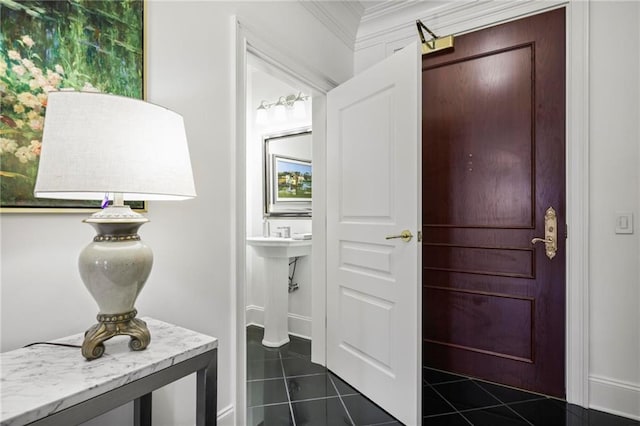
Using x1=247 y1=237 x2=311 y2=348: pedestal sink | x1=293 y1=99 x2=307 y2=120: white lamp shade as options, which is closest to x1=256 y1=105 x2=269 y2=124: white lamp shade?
x1=293 y1=99 x2=307 y2=120: white lamp shade

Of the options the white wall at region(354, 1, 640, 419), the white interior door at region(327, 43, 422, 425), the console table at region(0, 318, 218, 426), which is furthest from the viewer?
the white wall at region(354, 1, 640, 419)

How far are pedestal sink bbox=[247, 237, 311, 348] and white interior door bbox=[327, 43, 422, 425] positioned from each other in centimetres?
57

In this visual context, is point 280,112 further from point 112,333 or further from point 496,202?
point 112,333

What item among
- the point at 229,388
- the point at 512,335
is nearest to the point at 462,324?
the point at 512,335

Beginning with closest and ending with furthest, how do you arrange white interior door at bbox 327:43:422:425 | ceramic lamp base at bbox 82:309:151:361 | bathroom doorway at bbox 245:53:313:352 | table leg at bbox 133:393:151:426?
ceramic lamp base at bbox 82:309:151:361 → table leg at bbox 133:393:151:426 → white interior door at bbox 327:43:422:425 → bathroom doorway at bbox 245:53:313:352

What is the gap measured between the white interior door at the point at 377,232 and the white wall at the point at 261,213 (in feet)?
2.44

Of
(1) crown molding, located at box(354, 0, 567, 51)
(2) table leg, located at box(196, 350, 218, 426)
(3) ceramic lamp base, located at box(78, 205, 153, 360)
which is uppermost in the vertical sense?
(1) crown molding, located at box(354, 0, 567, 51)

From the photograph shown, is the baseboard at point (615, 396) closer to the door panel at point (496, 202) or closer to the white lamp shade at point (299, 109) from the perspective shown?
the door panel at point (496, 202)

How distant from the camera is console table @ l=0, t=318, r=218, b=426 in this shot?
0.69 meters

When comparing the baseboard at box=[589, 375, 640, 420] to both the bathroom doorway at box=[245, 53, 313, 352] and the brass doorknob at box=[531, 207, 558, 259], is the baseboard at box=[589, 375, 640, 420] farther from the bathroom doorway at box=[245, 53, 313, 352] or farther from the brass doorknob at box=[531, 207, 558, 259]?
the bathroom doorway at box=[245, 53, 313, 352]

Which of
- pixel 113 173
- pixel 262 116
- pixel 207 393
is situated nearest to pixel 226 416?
pixel 207 393

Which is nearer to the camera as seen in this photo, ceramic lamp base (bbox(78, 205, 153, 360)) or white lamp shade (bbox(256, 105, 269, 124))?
ceramic lamp base (bbox(78, 205, 153, 360))

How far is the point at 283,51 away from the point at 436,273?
5.72 feet

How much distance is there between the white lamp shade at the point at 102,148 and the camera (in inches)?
30.8
